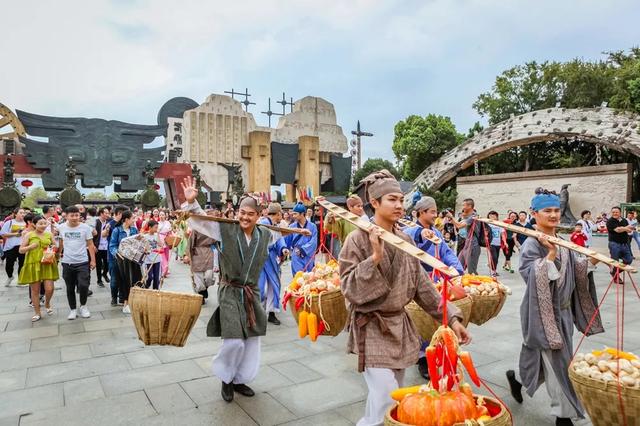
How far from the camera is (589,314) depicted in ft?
10.4

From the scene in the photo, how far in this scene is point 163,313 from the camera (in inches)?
135

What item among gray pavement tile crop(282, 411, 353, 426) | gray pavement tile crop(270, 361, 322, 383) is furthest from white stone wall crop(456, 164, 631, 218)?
gray pavement tile crop(282, 411, 353, 426)

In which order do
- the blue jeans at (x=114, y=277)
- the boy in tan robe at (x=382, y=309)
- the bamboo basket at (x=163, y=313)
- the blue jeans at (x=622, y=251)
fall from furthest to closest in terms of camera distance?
the blue jeans at (x=622, y=251) → the blue jeans at (x=114, y=277) → the bamboo basket at (x=163, y=313) → the boy in tan robe at (x=382, y=309)

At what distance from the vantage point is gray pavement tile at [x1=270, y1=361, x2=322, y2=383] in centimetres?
413

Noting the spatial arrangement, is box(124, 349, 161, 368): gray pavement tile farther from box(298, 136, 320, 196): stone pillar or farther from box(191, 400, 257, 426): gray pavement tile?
box(298, 136, 320, 196): stone pillar

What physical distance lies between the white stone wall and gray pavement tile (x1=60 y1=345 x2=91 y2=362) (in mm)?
23753

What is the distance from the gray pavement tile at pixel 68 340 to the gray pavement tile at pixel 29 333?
0.66 feet

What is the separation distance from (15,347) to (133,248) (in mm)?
2067

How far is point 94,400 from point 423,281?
2.85 m

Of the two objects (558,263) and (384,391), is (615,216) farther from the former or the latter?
(384,391)

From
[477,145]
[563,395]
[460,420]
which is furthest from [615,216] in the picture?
[477,145]

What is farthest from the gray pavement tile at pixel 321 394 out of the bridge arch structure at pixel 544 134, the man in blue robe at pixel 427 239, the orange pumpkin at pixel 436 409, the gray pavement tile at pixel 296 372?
the bridge arch structure at pixel 544 134

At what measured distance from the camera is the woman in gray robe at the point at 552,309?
9.89ft

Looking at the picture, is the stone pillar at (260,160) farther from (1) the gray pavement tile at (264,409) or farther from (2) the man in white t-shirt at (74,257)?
(1) the gray pavement tile at (264,409)
